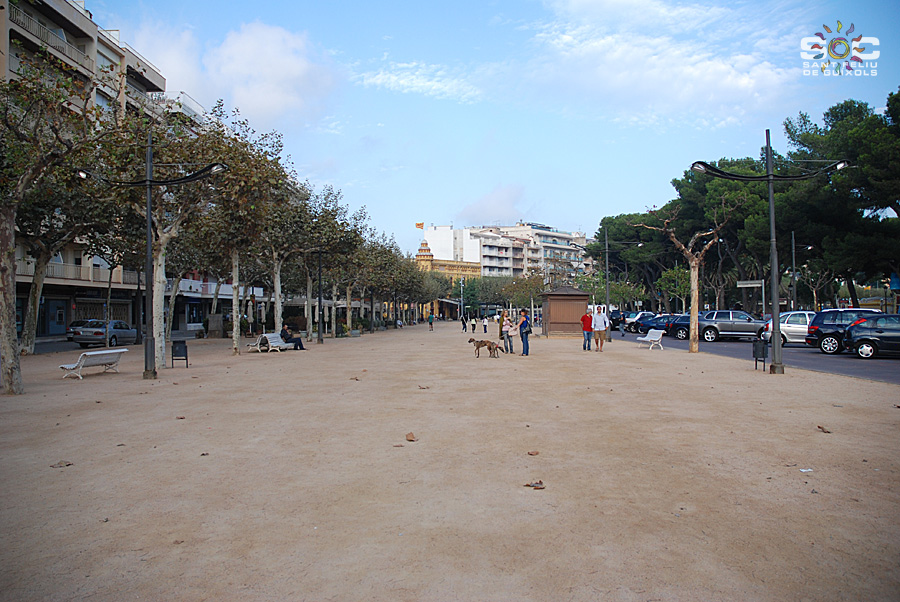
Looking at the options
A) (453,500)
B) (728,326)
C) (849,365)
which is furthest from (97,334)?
(728,326)

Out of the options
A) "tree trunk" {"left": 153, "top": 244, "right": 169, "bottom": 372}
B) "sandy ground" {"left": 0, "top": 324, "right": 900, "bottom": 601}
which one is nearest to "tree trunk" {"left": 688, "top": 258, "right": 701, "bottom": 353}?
"sandy ground" {"left": 0, "top": 324, "right": 900, "bottom": 601}

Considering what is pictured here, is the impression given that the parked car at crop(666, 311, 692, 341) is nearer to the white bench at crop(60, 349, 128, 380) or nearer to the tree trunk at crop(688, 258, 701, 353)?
the tree trunk at crop(688, 258, 701, 353)

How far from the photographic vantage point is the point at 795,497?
5.17 metres

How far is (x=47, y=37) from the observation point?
119 feet

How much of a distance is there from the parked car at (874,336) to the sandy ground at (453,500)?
12.2 metres

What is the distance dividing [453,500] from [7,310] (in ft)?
38.4

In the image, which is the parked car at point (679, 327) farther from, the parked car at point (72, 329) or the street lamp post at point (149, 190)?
the parked car at point (72, 329)

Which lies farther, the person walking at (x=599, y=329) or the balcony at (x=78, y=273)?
the balcony at (x=78, y=273)

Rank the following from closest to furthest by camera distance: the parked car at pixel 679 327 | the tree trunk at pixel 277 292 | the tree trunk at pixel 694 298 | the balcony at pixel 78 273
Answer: the tree trunk at pixel 694 298
the tree trunk at pixel 277 292
the balcony at pixel 78 273
the parked car at pixel 679 327

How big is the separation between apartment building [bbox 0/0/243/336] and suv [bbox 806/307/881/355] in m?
31.9

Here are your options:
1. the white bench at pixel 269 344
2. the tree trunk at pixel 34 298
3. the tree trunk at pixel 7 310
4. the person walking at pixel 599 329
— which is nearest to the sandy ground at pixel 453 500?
the tree trunk at pixel 7 310

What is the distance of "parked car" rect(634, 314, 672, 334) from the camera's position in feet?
138

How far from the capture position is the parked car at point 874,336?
822 inches

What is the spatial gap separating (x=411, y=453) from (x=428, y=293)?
75.4 m
